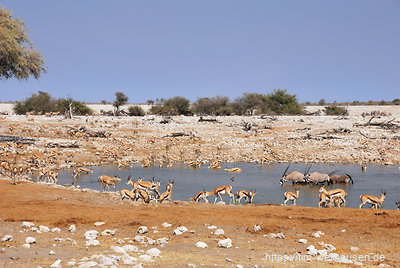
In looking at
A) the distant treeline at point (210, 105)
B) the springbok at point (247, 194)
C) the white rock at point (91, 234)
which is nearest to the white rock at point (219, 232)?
the white rock at point (91, 234)

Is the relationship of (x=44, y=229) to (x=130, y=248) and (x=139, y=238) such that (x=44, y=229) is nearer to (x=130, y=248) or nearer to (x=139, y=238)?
(x=139, y=238)

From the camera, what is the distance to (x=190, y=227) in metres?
9.61

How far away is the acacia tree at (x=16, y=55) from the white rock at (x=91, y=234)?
19792 millimetres

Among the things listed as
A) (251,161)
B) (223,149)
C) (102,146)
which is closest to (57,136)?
(102,146)

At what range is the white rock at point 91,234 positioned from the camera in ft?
27.9

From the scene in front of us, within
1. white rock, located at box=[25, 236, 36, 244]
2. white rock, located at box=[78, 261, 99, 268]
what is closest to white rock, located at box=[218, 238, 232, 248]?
white rock, located at box=[78, 261, 99, 268]

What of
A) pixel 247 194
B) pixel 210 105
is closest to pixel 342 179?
pixel 247 194

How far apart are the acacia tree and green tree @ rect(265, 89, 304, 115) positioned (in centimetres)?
4059

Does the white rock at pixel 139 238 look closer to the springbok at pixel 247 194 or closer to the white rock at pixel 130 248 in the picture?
the white rock at pixel 130 248

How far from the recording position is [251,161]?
27391 millimetres

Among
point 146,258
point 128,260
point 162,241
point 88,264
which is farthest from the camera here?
point 162,241

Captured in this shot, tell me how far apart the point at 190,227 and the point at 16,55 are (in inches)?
866

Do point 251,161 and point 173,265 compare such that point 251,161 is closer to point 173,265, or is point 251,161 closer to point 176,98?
point 173,265

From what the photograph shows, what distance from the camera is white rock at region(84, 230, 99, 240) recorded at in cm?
851
